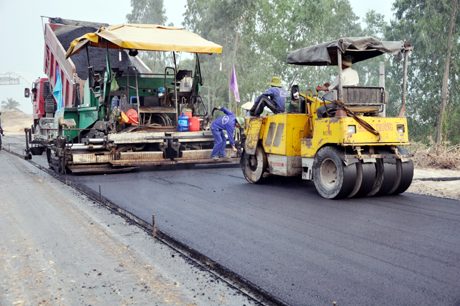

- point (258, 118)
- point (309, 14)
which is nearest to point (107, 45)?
point (258, 118)

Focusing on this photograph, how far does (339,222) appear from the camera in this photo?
16.7 ft

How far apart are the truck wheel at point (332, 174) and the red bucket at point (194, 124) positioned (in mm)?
4730

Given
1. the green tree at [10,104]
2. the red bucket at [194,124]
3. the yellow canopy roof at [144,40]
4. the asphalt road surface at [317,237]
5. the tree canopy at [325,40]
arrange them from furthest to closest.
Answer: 1. the green tree at [10,104]
2. the tree canopy at [325,40]
3. the red bucket at [194,124]
4. the yellow canopy roof at [144,40]
5. the asphalt road surface at [317,237]

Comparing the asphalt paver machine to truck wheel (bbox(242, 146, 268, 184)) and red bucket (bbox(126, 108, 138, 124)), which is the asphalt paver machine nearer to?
red bucket (bbox(126, 108, 138, 124))

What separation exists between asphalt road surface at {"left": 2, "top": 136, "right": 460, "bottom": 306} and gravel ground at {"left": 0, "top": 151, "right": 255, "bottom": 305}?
326mm

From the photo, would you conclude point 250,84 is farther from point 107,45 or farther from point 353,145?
point 353,145

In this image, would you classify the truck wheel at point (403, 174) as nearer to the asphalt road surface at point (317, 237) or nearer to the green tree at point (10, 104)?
the asphalt road surface at point (317, 237)

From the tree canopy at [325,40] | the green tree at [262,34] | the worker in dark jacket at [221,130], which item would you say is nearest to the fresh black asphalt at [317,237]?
the worker in dark jacket at [221,130]

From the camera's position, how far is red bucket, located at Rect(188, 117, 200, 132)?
11.0m

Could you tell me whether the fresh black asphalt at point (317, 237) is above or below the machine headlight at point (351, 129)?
below

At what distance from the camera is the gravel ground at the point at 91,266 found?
121 inches

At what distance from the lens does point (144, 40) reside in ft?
32.5

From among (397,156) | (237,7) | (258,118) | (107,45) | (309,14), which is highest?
(237,7)

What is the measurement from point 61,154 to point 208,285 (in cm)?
715
